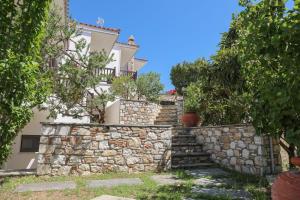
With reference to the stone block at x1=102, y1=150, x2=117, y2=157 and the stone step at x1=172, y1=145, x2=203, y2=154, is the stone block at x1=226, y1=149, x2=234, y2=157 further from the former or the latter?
the stone block at x1=102, y1=150, x2=117, y2=157

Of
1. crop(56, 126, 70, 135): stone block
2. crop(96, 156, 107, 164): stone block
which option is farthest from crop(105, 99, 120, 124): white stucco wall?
crop(56, 126, 70, 135): stone block

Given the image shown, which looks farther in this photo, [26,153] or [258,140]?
[26,153]

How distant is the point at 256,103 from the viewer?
4211 millimetres

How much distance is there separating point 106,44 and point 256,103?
48.5 ft

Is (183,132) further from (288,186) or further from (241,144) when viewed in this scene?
(288,186)

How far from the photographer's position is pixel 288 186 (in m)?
2.89

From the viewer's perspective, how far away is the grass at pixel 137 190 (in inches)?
190

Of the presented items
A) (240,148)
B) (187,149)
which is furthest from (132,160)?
(240,148)

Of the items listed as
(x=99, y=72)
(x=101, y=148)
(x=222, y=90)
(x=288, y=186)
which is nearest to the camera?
(x=288, y=186)

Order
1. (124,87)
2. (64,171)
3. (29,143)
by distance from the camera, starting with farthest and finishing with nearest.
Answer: (124,87)
(29,143)
(64,171)

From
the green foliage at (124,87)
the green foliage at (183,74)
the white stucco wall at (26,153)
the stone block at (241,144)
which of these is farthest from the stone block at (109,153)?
the green foliage at (183,74)

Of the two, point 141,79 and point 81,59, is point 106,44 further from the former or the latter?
point 81,59

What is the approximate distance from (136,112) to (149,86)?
2.61 meters

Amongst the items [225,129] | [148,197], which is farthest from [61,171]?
[225,129]
